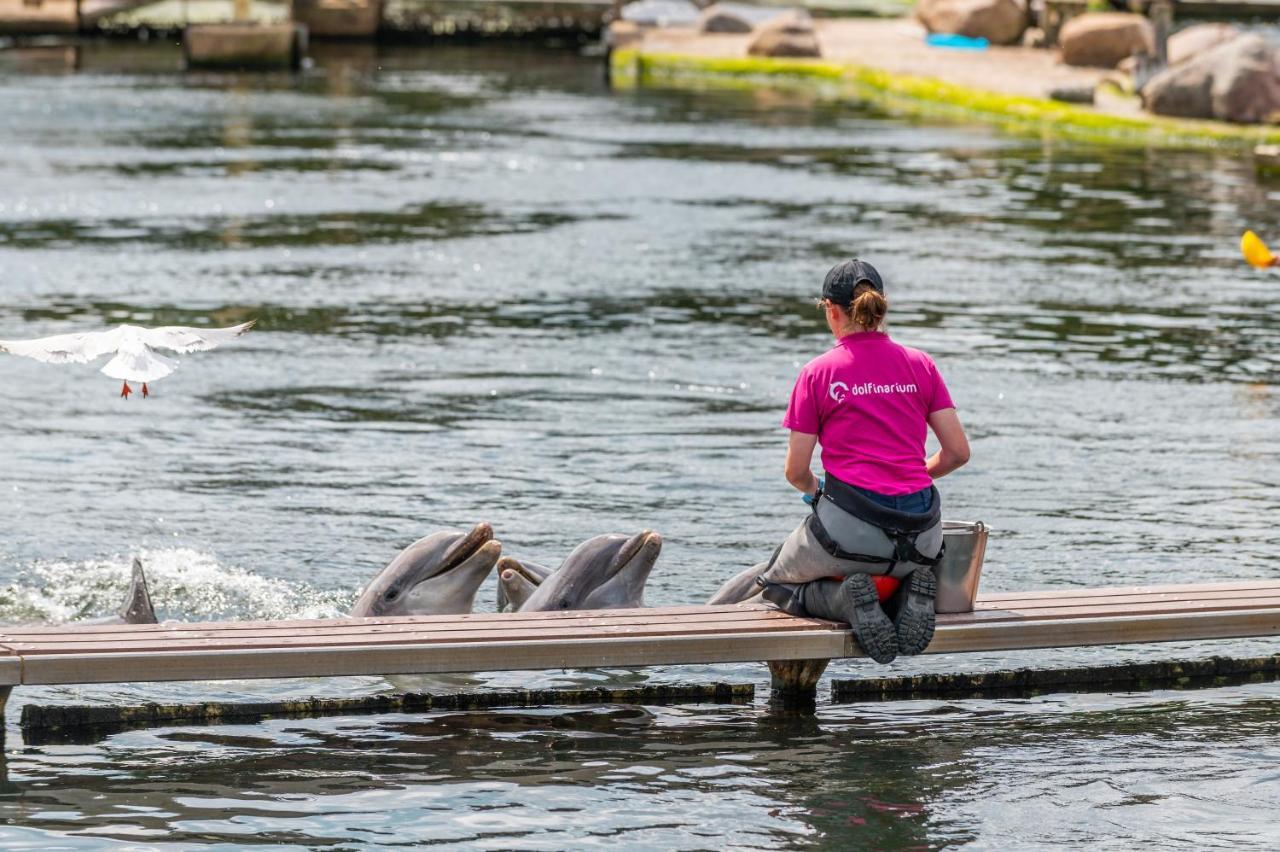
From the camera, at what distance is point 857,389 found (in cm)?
830

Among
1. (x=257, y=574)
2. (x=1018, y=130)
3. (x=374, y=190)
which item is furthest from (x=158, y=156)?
(x=257, y=574)

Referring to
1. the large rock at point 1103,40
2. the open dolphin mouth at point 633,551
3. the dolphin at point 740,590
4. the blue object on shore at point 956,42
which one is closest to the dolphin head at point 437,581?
the open dolphin mouth at point 633,551

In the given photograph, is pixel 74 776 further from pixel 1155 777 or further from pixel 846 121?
pixel 846 121

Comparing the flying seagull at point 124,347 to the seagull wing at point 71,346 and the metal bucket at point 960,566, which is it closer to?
the seagull wing at point 71,346

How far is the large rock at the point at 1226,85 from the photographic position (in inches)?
1531

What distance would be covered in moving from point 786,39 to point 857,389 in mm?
48856

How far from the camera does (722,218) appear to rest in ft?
96.3

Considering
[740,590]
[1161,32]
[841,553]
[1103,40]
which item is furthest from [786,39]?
[841,553]

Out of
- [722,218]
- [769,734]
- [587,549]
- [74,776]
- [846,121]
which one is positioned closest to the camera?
[74,776]

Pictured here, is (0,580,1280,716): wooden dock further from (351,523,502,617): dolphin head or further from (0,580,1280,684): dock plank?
(351,523,502,617): dolphin head

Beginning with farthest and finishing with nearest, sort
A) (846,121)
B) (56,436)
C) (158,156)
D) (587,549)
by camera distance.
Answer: (846,121) < (158,156) < (56,436) < (587,549)

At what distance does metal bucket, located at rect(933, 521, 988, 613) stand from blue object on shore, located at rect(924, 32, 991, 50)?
48.0 m

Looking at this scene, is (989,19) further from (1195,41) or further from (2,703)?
(2,703)

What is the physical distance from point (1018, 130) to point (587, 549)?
32929 mm
